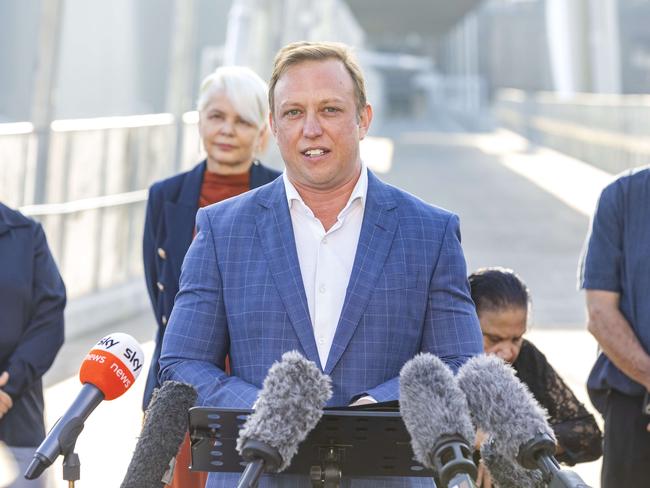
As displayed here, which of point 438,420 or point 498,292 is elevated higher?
point 438,420

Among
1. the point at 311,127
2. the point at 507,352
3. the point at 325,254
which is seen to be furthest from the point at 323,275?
the point at 507,352

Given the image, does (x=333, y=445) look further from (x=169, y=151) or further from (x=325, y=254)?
(x=169, y=151)

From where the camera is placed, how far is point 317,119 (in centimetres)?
318

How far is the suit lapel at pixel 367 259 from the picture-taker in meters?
3.16

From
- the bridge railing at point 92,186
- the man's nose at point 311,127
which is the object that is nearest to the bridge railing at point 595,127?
the bridge railing at point 92,186

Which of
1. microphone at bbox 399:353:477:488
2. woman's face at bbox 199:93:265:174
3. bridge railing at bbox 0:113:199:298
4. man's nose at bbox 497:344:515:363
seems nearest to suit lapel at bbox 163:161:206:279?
woman's face at bbox 199:93:265:174

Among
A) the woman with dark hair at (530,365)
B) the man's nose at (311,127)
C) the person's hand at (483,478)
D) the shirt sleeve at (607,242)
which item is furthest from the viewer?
the shirt sleeve at (607,242)

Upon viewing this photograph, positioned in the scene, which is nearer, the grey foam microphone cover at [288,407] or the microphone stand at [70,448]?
the grey foam microphone cover at [288,407]

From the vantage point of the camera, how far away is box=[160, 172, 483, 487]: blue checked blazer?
125 inches

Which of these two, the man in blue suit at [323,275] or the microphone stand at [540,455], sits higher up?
the man in blue suit at [323,275]

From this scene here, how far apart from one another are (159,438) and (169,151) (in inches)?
451

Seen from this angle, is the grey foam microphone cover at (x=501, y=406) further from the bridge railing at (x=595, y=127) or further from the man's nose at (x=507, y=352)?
the bridge railing at (x=595, y=127)

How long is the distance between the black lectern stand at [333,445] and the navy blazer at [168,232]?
206cm

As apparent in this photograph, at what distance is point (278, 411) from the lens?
8.47 ft
